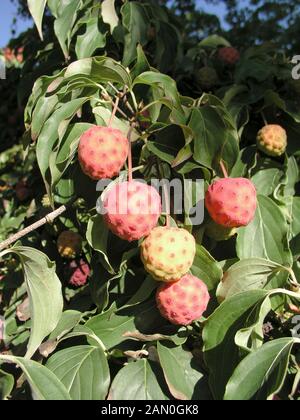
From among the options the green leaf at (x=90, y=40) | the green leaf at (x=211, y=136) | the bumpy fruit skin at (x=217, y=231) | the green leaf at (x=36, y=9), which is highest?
the green leaf at (x=36, y=9)

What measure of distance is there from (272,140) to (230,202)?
44 centimetres

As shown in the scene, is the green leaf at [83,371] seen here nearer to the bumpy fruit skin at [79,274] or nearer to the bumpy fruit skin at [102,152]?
the bumpy fruit skin at [102,152]

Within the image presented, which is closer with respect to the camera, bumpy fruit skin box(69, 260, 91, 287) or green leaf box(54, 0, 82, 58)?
green leaf box(54, 0, 82, 58)

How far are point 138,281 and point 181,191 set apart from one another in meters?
0.25

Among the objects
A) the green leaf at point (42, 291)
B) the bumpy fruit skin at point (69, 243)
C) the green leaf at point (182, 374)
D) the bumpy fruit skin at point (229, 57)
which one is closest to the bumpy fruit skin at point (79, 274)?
the bumpy fruit skin at point (69, 243)

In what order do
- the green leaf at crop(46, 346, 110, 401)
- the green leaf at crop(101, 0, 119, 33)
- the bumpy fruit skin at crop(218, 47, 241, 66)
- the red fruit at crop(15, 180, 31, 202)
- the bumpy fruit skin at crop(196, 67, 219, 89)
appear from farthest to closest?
the red fruit at crop(15, 180, 31, 202), the bumpy fruit skin at crop(218, 47, 241, 66), the bumpy fruit skin at crop(196, 67, 219, 89), the green leaf at crop(101, 0, 119, 33), the green leaf at crop(46, 346, 110, 401)

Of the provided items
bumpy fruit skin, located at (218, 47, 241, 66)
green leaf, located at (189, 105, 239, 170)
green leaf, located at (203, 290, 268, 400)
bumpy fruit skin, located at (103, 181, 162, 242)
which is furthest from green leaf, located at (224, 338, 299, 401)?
bumpy fruit skin, located at (218, 47, 241, 66)

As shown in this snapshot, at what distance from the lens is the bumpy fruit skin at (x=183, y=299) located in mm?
1003

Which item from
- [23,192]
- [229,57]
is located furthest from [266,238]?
[23,192]

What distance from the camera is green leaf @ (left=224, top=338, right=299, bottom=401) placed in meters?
0.88

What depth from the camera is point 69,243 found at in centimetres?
152

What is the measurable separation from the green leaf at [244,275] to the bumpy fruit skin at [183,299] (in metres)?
0.06

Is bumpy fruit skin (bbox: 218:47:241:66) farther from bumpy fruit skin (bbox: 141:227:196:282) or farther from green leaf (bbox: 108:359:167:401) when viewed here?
green leaf (bbox: 108:359:167:401)

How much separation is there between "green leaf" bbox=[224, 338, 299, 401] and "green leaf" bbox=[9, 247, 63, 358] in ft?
1.33
